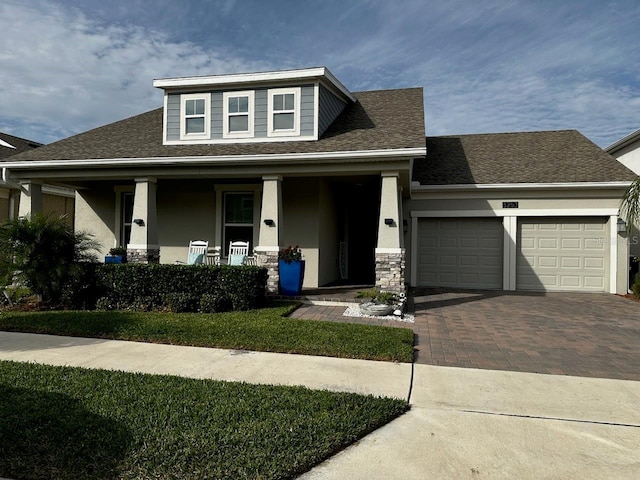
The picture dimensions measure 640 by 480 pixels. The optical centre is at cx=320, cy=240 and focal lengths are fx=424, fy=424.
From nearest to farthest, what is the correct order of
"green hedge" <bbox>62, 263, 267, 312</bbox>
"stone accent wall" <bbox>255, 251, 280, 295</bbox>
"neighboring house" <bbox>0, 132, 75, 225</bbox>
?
"green hedge" <bbox>62, 263, 267, 312</bbox> → "stone accent wall" <bbox>255, 251, 280, 295</bbox> → "neighboring house" <bbox>0, 132, 75, 225</bbox>

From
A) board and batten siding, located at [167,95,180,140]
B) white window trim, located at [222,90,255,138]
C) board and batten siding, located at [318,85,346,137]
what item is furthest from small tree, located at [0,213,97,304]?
board and batten siding, located at [318,85,346,137]

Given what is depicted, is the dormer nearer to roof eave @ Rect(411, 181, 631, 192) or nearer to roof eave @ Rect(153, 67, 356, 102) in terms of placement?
roof eave @ Rect(153, 67, 356, 102)

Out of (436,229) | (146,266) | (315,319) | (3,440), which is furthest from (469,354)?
(436,229)

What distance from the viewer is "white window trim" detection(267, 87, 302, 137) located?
11.0 m

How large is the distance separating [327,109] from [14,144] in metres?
15.3

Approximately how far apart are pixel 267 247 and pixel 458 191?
6446 mm

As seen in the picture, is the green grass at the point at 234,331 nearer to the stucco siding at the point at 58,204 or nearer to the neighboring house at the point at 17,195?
the neighboring house at the point at 17,195

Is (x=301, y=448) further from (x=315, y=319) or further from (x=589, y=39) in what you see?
→ (x=589, y=39)

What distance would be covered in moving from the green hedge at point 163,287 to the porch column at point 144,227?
1716 millimetres

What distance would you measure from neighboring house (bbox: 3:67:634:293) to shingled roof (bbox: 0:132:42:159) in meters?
6.07

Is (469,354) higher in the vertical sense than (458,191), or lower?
lower

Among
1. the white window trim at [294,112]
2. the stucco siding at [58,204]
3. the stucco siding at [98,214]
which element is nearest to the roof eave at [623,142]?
the white window trim at [294,112]

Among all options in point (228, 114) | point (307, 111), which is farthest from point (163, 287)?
point (307, 111)

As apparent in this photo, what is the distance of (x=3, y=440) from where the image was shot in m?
3.24
